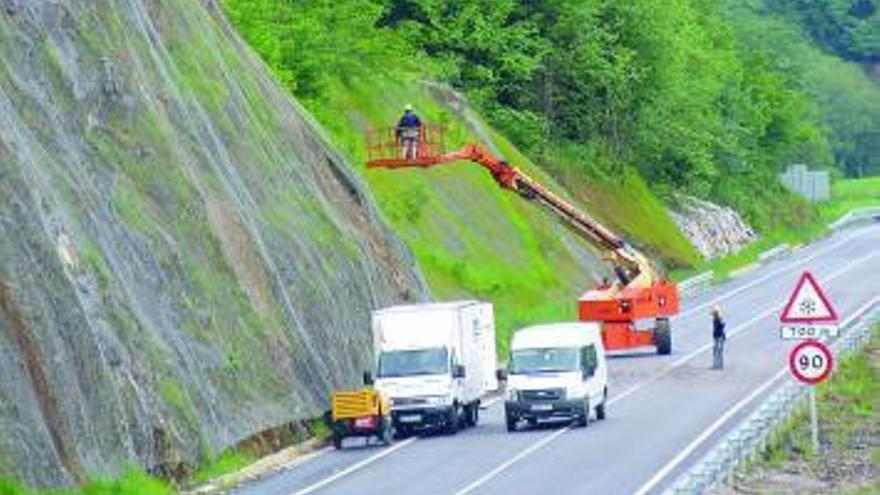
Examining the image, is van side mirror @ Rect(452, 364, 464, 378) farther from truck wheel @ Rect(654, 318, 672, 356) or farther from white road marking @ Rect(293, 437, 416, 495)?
truck wheel @ Rect(654, 318, 672, 356)

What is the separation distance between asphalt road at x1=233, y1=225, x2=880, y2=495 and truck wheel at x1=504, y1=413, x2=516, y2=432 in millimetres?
312

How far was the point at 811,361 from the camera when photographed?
115 feet

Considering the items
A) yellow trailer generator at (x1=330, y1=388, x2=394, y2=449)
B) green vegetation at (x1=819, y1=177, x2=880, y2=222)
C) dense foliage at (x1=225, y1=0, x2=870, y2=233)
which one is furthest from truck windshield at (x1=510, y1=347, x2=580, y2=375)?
green vegetation at (x1=819, y1=177, x2=880, y2=222)

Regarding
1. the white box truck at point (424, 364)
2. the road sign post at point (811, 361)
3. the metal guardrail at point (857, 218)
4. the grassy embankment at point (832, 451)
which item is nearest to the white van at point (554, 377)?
the white box truck at point (424, 364)

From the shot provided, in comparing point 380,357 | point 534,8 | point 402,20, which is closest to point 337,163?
point 380,357

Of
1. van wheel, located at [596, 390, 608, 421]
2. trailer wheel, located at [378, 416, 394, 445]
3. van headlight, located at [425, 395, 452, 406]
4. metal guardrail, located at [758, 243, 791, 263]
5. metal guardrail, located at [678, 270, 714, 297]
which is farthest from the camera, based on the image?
metal guardrail, located at [758, 243, 791, 263]

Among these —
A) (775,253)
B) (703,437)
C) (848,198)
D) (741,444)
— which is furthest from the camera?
(848,198)

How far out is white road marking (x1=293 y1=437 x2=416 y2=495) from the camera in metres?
38.9

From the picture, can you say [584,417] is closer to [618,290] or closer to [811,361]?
[811,361]

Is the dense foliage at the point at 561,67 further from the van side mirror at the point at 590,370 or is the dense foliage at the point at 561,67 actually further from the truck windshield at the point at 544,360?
the van side mirror at the point at 590,370

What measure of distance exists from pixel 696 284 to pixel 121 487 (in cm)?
5751

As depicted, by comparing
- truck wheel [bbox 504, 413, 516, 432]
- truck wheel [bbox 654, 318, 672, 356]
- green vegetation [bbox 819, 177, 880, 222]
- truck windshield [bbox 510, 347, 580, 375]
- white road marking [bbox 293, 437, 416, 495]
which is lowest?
white road marking [bbox 293, 437, 416, 495]

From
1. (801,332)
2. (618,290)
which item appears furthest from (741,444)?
(618,290)

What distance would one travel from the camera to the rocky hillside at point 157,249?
3638 cm
